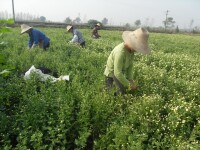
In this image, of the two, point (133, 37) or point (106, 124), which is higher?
point (133, 37)

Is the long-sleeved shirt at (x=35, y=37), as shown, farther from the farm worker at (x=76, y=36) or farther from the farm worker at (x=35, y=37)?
the farm worker at (x=76, y=36)

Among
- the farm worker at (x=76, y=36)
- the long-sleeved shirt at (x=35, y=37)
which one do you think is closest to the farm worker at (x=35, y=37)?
the long-sleeved shirt at (x=35, y=37)

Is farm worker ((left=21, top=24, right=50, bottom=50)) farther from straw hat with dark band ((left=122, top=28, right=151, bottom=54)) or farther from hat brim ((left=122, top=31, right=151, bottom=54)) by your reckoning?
hat brim ((left=122, top=31, right=151, bottom=54))

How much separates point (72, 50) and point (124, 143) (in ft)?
26.3

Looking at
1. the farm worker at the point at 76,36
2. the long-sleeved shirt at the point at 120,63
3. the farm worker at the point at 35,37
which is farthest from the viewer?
the farm worker at the point at 76,36

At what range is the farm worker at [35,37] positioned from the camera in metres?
11.1

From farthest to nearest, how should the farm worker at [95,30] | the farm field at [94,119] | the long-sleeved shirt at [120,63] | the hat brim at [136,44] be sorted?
the farm worker at [95,30]
the long-sleeved shirt at [120,63]
the hat brim at [136,44]
the farm field at [94,119]

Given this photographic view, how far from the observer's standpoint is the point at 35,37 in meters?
11.3

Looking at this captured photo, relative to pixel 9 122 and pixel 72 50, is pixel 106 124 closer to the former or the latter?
pixel 9 122

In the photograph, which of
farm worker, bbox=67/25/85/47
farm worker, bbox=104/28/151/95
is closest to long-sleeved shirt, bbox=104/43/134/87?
farm worker, bbox=104/28/151/95

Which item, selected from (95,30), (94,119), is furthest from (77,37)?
(94,119)

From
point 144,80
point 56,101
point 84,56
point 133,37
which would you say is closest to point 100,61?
point 84,56

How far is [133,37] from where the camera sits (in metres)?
5.96

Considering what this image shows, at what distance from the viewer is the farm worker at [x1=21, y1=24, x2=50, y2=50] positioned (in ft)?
36.4
